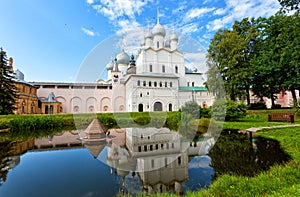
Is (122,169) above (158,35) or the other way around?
the other way around

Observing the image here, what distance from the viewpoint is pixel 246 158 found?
5.87 metres

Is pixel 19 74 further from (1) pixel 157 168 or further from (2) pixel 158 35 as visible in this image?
(1) pixel 157 168

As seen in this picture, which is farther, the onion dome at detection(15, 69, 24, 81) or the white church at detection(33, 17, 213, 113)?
the onion dome at detection(15, 69, 24, 81)

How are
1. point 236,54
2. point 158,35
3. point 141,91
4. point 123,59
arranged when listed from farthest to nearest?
point 123,59, point 158,35, point 141,91, point 236,54

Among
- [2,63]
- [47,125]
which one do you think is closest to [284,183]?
[47,125]

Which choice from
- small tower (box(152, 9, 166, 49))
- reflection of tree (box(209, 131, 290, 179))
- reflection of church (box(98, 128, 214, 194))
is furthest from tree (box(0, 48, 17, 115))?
small tower (box(152, 9, 166, 49))

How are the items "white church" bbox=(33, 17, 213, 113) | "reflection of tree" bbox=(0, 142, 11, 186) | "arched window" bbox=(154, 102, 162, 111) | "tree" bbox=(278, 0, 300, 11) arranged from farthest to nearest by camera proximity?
"arched window" bbox=(154, 102, 162, 111) < "white church" bbox=(33, 17, 213, 113) < "tree" bbox=(278, 0, 300, 11) < "reflection of tree" bbox=(0, 142, 11, 186)

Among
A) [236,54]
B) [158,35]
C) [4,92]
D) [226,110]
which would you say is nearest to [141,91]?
[158,35]

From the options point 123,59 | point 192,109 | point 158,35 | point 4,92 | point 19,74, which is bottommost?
point 192,109

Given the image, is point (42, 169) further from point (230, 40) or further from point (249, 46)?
point (249, 46)

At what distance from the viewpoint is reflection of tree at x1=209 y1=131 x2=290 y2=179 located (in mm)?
4867

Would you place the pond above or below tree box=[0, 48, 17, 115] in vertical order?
below

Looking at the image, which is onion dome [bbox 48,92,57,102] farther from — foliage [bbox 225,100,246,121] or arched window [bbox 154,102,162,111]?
foliage [bbox 225,100,246,121]

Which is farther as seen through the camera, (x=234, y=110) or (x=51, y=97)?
(x=51, y=97)
